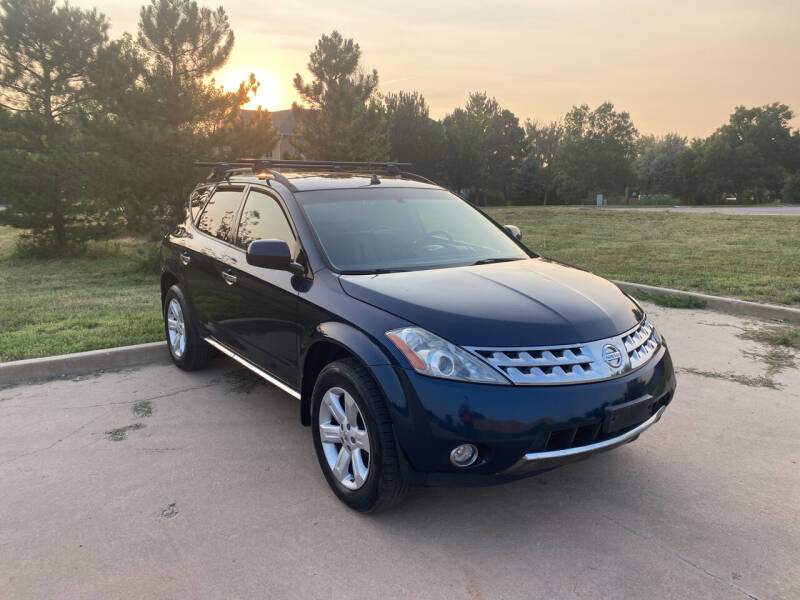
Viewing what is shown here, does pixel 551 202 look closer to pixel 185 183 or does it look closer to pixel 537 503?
pixel 185 183

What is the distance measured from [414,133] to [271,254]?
136ft

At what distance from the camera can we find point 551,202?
2530 inches

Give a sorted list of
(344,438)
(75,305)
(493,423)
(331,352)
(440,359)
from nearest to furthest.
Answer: (493,423) → (440,359) → (344,438) → (331,352) → (75,305)

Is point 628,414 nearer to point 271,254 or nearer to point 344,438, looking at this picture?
point 344,438

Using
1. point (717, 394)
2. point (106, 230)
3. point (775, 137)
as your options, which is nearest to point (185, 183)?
point (106, 230)

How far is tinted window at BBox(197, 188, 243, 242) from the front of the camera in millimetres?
4712

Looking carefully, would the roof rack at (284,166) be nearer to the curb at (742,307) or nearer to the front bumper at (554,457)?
the front bumper at (554,457)

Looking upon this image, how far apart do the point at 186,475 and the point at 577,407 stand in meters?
2.24

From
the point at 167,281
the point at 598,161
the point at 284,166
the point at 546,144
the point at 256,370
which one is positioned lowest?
the point at 256,370

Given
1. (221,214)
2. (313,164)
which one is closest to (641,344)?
(313,164)

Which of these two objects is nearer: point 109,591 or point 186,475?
point 109,591

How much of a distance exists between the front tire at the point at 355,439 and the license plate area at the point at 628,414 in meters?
0.99

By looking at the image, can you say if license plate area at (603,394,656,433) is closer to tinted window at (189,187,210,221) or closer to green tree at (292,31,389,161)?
tinted window at (189,187,210,221)

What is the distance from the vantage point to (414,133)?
43.4m
